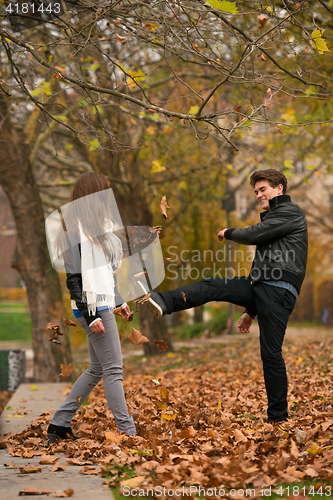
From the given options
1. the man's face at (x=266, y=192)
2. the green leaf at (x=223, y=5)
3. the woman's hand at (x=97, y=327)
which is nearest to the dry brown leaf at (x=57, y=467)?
the woman's hand at (x=97, y=327)

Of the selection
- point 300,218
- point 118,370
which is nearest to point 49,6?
point 300,218

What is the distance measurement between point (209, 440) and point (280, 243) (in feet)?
5.23

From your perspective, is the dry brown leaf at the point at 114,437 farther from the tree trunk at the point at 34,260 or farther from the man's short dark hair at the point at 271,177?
the tree trunk at the point at 34,260

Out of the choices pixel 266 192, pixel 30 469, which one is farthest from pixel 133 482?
pixel 266 192

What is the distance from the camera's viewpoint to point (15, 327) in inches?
1000

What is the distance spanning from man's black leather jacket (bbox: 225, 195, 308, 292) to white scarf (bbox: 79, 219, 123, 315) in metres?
1.08

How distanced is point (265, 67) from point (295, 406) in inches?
330

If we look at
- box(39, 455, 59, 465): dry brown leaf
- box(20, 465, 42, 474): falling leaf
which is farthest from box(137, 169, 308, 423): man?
box(20, 465, 42, 474): falling leaf

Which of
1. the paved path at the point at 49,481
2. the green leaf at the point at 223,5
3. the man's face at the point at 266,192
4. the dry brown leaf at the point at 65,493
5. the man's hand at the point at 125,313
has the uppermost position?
the green leaf at the point at 223,5

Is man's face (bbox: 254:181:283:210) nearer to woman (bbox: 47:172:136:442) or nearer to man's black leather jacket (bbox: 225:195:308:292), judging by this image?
man's black leather jacket (bbox: 225:195:308:292)

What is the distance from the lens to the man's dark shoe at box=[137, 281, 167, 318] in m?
A: 4.20

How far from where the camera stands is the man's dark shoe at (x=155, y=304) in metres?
4.20

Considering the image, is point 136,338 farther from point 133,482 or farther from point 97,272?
point 133,482

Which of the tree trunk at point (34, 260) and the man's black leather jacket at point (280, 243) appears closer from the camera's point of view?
the man's black leather jacket at point (280, 243)
